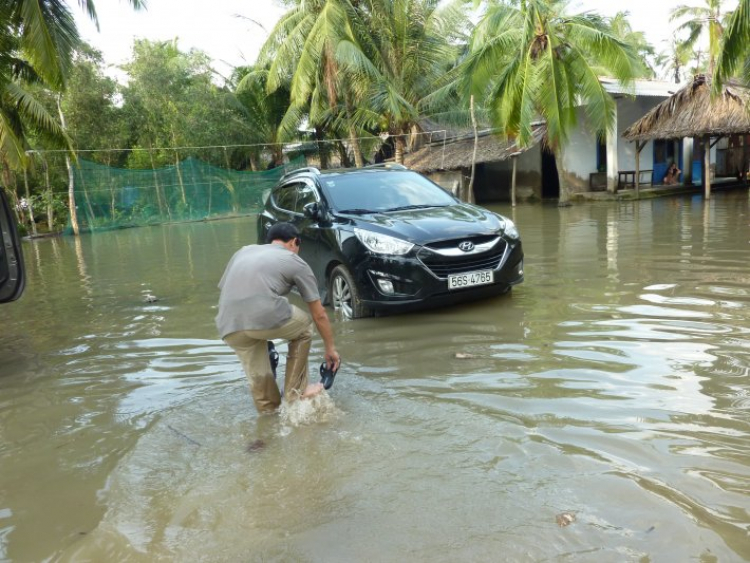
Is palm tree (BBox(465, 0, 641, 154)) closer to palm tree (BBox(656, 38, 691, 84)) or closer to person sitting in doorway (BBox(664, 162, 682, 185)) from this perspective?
person sitting in doorway (BBox(664, 162, 682, 185))

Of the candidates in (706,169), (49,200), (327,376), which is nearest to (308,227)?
(327,376)

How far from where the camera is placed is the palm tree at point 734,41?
10.4 meters

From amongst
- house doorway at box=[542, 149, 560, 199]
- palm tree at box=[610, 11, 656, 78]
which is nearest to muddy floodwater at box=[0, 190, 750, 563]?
house doorway at box=[542, 149, 560, 199]

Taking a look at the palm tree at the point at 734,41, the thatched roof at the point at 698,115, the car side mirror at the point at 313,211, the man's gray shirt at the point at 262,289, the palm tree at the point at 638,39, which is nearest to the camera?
the man's gray shirt at the point at 262,289

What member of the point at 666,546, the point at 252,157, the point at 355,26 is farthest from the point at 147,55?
the point at 666,546

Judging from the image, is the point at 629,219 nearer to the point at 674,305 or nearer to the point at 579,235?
the point at 579,235

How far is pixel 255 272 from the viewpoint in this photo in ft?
13.1

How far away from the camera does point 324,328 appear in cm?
412

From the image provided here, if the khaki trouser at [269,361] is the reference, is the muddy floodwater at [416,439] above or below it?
below

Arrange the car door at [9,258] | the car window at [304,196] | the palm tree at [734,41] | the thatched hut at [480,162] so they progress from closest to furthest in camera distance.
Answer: the car door at [9,258], the car window at [304,196], the palm tree at [734,41], the thatched hut at [480,162]

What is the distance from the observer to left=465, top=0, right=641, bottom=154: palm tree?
61.0 feet

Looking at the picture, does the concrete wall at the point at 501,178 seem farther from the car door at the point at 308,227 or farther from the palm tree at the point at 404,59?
the car door at the point at 308,227

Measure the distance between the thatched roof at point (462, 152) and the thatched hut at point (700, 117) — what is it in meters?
3.79

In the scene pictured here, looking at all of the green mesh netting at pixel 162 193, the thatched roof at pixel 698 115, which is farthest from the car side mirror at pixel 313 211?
the green mesh netting at pixel 162 193
